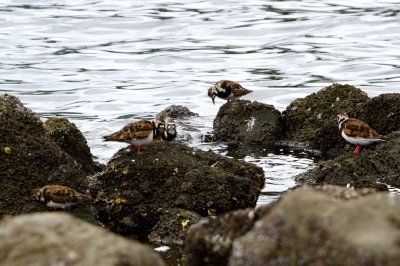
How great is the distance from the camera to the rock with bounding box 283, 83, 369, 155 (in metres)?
14.1

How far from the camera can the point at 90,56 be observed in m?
26.3

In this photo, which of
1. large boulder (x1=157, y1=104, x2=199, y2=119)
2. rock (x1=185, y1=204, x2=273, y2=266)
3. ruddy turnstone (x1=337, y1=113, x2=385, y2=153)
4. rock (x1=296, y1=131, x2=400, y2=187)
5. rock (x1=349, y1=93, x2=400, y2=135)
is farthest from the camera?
large boulder (x1=157, y1=104, x2=199, y2=119)

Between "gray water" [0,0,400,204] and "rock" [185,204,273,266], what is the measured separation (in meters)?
7.28

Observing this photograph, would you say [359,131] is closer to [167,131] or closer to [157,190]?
[167,131]

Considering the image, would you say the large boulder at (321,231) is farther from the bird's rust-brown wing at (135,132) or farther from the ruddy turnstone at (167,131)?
the ruddy turnstone at (167,131)

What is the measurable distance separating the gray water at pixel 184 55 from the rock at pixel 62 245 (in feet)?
26.6

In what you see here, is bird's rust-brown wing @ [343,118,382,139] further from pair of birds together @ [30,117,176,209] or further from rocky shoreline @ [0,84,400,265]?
pair of birds together @ [30,117,176,209]

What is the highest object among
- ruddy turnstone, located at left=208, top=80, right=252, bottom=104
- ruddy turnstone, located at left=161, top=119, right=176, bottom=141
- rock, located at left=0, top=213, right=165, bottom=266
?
A: rock, located at left=0, top=213, right=165, bottom=266

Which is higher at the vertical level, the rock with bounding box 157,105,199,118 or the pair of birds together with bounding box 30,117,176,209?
the pair of birds together with bounding box 30,117,176,209

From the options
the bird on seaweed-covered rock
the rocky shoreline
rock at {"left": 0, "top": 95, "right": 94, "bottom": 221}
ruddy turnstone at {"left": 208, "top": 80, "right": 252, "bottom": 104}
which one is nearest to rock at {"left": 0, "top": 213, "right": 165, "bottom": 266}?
the rocky shoreline

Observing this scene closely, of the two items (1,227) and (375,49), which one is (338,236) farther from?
(375,49)

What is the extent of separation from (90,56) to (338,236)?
2229 cm

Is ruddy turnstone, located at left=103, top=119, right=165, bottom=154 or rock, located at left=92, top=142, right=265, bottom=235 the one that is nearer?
rock, located at left=92, top=142, right=265, bottom=235

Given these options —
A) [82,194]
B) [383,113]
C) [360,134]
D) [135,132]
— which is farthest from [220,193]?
[383,113]
